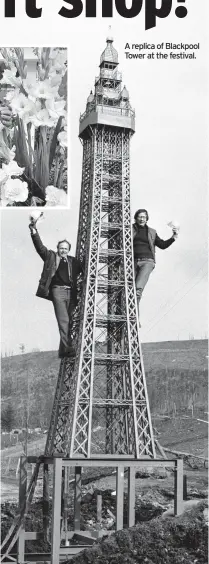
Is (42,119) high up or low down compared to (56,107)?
down

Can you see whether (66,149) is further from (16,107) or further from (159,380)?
(159,380)

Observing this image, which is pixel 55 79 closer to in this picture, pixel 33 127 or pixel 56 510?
pixel 33 127

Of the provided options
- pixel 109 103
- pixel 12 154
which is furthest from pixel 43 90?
pixel 109 103

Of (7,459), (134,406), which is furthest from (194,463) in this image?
(134,406)

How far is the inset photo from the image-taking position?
4109cm

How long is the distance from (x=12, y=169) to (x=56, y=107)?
12.7 feet

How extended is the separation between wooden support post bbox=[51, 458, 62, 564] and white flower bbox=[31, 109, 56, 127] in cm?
1702

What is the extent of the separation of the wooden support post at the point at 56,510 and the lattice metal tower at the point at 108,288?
5.34 metres

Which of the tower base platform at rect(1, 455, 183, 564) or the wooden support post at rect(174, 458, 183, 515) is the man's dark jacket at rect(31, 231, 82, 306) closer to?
the tower base platform at rect(1, 455, 183, 564)

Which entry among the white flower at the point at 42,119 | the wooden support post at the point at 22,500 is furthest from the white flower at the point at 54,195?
the wooden support post at the point at 22,500

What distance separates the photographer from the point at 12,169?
41688 mm

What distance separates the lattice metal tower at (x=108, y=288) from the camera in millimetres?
45656

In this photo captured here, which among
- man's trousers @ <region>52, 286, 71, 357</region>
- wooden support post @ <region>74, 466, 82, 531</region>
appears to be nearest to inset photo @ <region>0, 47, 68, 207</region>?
man's trousers @ <region>52, 286, 71, 357</region>

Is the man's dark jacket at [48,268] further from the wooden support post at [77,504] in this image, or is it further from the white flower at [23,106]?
the wooden support post at [77,504]
